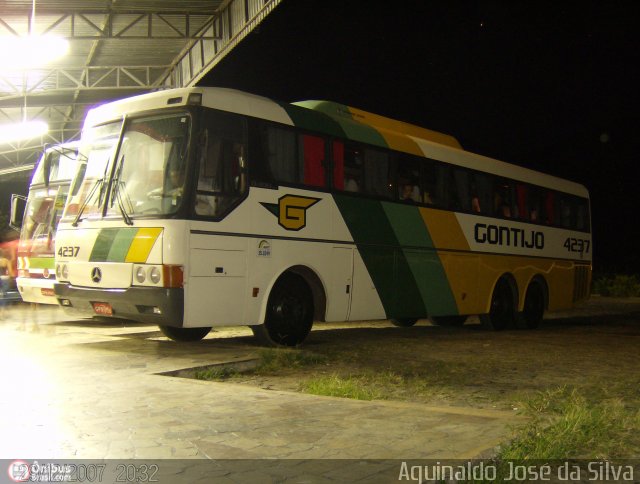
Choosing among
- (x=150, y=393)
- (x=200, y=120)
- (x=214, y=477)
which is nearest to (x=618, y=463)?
(x=214, y=477)

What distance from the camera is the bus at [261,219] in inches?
370

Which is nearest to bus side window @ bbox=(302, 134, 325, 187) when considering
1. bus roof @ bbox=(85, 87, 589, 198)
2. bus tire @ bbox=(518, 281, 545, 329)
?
bus roof @ bbox=(85, 87, 589, 198)

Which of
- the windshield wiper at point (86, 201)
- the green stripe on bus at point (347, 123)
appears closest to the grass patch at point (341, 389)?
the windshield wiper at point (86, 201)

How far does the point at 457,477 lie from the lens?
434 centimetres

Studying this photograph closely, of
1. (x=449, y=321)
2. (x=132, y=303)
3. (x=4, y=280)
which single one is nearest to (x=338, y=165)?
(x=132, y=303)

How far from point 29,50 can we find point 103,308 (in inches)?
439

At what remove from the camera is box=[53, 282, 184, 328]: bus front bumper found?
9.09 m

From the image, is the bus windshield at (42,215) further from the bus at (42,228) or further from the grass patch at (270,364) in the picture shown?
the grass patch at (270,364)

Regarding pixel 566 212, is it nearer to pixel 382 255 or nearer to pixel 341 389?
pixel 382 255

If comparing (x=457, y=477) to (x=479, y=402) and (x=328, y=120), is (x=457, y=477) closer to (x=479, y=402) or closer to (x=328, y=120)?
(x=479, y=402)

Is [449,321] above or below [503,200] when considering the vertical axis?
below

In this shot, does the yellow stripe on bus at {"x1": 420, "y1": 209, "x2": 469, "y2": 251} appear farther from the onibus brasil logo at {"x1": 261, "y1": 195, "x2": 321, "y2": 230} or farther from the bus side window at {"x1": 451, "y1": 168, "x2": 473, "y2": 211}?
the onibus brasil logo at {"x1": 261, "y1": 195, "x2": 321, "y2": 230}

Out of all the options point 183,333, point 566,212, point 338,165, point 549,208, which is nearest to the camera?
point 183,333

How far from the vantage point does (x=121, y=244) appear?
31.3 ft
